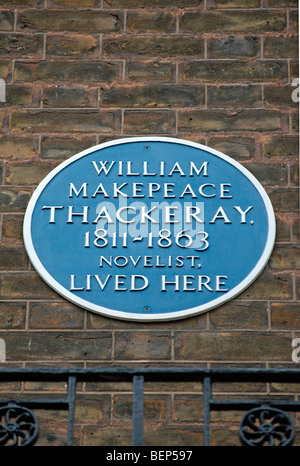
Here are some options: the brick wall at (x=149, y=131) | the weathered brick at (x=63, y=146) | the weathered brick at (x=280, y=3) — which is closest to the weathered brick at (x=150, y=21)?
the brick wall at (x=149, y=131)

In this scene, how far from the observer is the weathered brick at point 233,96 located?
245 inches

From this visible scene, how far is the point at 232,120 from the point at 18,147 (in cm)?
140

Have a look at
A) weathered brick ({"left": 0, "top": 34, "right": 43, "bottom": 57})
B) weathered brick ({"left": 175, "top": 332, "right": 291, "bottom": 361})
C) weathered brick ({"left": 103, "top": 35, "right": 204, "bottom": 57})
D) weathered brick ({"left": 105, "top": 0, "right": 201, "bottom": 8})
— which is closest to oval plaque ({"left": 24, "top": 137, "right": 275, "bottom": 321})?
weathered brick ({"left": 175, "top": 332, "right": 291, "bottom": 361})

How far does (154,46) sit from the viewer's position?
21.0ft

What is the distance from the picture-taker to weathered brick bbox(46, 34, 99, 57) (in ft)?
21.0

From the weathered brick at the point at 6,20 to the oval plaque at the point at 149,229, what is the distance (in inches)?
44.5

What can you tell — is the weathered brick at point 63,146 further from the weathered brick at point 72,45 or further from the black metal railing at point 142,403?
the black metal railing at point 142,403

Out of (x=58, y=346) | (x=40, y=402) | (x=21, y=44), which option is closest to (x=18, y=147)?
(x=21, y=44)

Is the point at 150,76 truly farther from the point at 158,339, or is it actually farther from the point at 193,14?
the point at 158,339

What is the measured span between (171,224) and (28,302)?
39.1 inches

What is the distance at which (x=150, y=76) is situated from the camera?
632cm

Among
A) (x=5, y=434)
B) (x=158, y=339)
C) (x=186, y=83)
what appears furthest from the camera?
(x=186, y=83)

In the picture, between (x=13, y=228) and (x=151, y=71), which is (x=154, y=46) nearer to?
(x=151, y=71)
